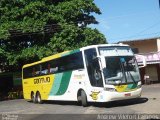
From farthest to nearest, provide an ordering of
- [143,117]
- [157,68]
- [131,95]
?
[157,68] → [131,95] → [143,117]

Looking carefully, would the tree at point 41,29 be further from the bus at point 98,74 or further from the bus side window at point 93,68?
the bus side window at point 93,68

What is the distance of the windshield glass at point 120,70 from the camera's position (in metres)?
18.9

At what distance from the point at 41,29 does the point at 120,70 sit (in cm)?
1749

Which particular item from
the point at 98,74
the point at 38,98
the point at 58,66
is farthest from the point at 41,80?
the point at 98,74

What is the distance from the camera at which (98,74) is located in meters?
19.2

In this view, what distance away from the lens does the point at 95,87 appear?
19469mm

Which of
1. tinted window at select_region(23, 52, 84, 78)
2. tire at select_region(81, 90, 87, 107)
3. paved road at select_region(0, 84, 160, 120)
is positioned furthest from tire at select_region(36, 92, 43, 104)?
tire at select_region(81, 90, 87, 107)

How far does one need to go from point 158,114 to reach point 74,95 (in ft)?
26.2

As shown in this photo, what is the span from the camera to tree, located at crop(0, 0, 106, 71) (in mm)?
34781

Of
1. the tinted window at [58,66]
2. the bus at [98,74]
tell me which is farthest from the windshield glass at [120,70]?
the tinted window at [58,66]

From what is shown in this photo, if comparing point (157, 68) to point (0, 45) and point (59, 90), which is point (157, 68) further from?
point (59, 90)

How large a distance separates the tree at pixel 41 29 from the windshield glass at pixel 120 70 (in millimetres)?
15028

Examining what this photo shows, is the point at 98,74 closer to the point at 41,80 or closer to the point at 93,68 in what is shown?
the point at 93,68

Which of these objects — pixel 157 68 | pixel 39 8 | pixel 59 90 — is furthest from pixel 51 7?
pixel 157 68
